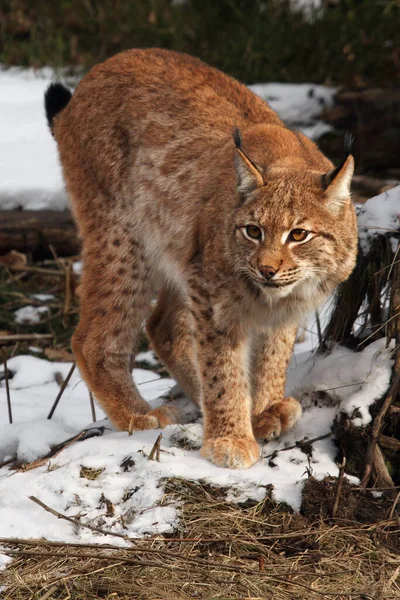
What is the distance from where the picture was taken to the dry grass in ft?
9.77

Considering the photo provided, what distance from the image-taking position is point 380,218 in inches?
157

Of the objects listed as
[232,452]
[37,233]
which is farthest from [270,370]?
[37,233]

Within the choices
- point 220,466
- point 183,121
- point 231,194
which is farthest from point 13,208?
point 220,466

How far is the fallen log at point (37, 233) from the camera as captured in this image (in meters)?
6.54

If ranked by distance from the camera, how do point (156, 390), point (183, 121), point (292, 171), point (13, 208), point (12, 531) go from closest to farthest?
point (12, 531) < point (292, 171) < point (183, 121) < point (156, 390) < point (13, 208)

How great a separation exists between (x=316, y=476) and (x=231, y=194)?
1198 millimetres

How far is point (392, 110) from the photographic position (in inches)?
304

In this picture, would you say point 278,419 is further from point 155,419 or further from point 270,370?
point 155,419

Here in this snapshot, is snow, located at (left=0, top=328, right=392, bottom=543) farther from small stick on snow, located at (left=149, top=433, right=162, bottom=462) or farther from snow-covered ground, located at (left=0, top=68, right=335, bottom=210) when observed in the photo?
snow-covered ground, located at (left=0, top=68, right=335, bottom=210)

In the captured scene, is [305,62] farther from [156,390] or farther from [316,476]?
[316,476]

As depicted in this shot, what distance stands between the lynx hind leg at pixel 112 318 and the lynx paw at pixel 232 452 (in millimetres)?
651

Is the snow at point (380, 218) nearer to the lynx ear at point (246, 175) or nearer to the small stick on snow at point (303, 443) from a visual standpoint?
the lynx ear at point (246, 175)

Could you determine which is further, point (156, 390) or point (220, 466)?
point (156, 390)

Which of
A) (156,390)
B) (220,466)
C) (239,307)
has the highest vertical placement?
(239,307)
